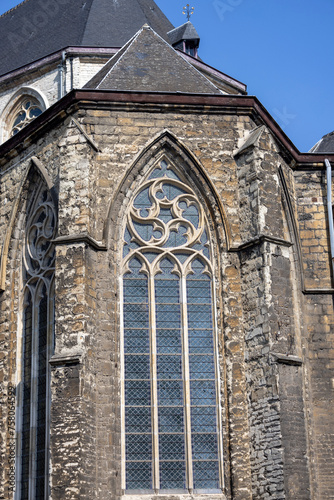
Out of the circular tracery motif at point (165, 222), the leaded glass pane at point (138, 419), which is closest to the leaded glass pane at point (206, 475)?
the leaded glass pane at point (138, 419)

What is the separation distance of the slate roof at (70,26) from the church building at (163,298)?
6.46m

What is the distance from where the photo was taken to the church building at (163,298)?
12266 millimetres

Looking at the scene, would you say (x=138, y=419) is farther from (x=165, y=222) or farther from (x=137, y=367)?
(x=165, y=222)

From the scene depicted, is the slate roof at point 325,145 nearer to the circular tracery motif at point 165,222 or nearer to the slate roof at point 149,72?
the slate roof at point 149,72

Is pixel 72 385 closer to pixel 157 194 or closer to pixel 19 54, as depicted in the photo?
pixel 157 194

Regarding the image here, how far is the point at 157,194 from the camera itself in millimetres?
13898

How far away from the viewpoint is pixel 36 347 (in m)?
13.7

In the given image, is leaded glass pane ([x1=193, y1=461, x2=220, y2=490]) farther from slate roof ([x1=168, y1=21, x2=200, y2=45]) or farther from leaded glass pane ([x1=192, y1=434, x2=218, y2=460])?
slate roof ([x1=168, y1=21, x2=200, y2=45])

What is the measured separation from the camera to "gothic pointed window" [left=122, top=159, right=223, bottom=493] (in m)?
12.5

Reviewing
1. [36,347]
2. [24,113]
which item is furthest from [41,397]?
[24,113]

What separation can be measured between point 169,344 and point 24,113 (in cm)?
1070

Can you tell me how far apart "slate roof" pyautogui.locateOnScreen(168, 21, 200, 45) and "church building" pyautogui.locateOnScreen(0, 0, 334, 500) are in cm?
744

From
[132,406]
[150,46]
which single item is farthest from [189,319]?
[150,46]

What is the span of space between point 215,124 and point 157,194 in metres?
1.46
